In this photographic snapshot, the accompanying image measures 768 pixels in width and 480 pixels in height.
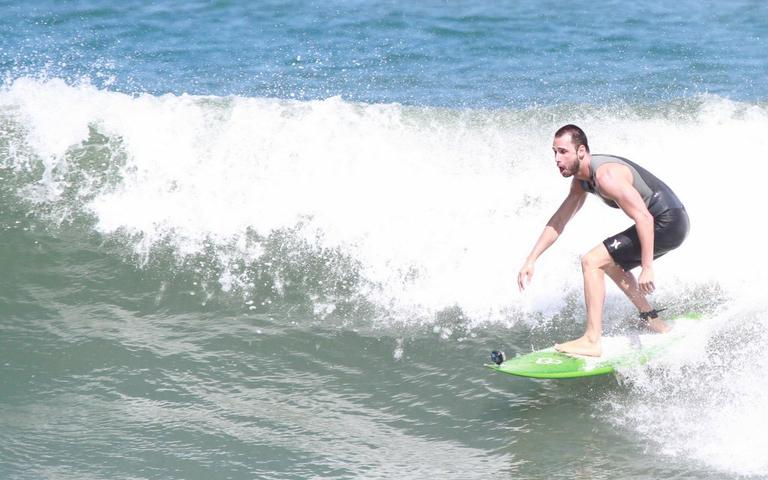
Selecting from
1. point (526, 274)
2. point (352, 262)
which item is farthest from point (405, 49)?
point (526, 274)

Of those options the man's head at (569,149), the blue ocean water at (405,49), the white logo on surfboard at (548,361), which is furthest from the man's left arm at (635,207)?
the blue ocean water at (405,49)

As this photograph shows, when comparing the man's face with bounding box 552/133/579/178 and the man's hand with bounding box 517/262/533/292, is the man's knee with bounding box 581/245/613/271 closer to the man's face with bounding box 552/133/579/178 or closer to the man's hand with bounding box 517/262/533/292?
the man's hand with bounding box 517/262/533/292

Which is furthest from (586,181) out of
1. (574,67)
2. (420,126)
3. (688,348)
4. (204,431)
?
(574,67)

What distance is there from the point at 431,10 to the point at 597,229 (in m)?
8.13

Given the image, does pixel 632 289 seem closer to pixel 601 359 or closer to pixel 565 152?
pixel 601 359

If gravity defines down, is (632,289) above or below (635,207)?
below

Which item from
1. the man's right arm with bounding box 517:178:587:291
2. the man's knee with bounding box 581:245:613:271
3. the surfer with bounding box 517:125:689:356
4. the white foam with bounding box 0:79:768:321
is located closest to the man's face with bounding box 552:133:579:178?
the surfer with bounding box 517:125:689:356

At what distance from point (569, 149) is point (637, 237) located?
2.54 feet

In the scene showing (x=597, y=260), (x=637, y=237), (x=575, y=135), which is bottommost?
(x=597, y=260)

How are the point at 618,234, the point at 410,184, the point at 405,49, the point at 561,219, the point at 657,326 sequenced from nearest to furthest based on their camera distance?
1. the point at 618,234
2. the point at 561,219
3. the point at 657,326
4. the point at 410,184
5. the point at 405,49

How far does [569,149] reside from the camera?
6191 millimetres

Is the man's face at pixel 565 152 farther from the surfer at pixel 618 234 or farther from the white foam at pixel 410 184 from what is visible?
the white foam at pixel 410 184

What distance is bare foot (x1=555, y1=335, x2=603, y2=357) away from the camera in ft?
21.6

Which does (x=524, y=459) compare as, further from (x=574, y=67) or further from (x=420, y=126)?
(x=574, y=67)
